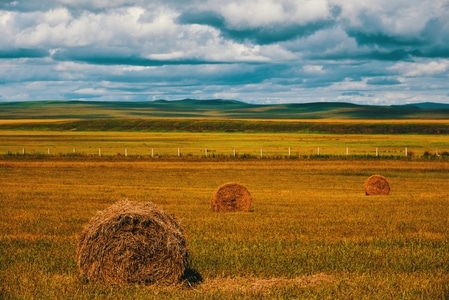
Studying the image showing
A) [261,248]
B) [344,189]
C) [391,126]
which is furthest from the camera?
[391,126]

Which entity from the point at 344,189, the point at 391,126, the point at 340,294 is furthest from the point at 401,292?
the point at 391,126

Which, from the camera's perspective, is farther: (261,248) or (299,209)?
(299,209)

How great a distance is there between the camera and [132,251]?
13.9 metres

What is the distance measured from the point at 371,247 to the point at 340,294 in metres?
5.66

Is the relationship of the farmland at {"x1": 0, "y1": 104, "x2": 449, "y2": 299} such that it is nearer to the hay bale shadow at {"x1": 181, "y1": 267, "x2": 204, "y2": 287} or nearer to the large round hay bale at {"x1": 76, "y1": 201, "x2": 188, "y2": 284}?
the hay bale shadow at {"x1": 181, "y1": 267, "x2": 204, "y2": 287}

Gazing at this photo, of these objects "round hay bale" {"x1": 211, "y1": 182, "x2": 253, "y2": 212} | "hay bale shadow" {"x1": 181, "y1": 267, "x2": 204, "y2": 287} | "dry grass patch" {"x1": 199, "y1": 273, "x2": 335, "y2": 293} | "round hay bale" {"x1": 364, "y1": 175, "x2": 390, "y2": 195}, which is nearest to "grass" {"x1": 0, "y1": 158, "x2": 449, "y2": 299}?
"dry grass patch" {"x1": 199, "y1": 273, "x2": 335, "y2": 293}

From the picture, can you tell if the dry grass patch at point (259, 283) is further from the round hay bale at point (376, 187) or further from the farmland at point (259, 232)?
the round hay bale at point (376, 187)

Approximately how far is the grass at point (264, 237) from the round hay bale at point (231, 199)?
65cm

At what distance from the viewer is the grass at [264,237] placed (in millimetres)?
14016

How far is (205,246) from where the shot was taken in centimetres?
1884

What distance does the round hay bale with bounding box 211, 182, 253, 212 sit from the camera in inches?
1113

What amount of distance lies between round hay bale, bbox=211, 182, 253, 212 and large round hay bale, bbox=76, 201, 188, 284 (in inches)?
549

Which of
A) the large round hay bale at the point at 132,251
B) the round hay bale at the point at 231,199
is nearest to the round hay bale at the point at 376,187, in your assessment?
the round hay bale at the point at 231,199

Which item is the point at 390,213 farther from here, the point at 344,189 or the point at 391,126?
the point at 391,126
